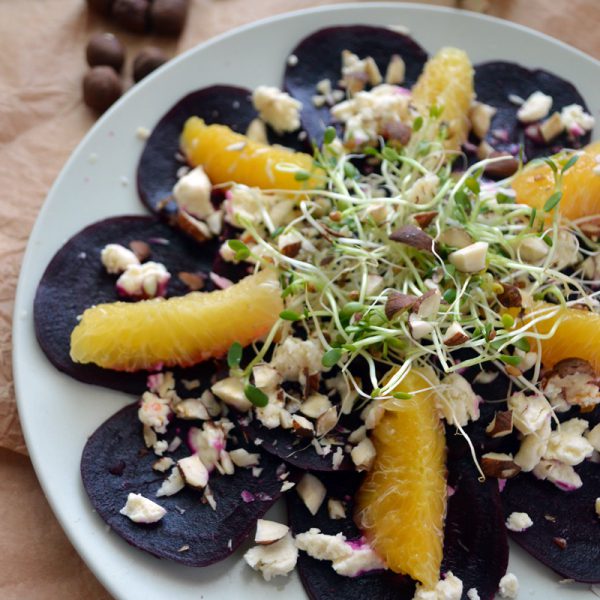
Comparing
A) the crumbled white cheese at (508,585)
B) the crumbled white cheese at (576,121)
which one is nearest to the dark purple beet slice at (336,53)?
the crumbled white cheese at (576,121)

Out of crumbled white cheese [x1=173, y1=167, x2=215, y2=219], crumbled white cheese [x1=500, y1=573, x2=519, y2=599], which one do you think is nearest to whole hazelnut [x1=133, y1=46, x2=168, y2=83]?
crumbled white cheese [x1=173, y1=167, x2=215, y2=219]

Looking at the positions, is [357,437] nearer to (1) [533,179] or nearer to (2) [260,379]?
(2) [260,379]

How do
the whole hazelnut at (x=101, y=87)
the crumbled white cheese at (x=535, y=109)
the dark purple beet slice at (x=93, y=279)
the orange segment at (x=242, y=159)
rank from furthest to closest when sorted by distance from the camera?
1. the whole hazelnut at (x=101, y=87)
2. the crumbled white cheese at (x=535, y=109)
3. the orange segment at (x=242, y=159)
4. the dark purple beet slice at (x=93, y=279)

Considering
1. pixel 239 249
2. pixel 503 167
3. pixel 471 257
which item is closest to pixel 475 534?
pixel 471 257

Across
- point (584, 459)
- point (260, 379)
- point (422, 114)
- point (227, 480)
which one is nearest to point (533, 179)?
point (422, 114)

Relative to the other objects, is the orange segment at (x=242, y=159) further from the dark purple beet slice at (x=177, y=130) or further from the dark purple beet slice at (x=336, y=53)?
the dark purple beet slice at (x=336, y=53)

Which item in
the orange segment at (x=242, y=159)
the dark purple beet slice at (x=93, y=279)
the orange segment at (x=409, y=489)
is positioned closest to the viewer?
the orange segment at (x=409, y=489)

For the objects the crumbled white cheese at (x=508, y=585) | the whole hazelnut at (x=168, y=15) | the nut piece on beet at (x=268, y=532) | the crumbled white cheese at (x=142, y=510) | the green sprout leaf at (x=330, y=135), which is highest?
the green sprout leaf at (x=330, y=135)

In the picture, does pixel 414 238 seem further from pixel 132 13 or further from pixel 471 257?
pixel 132 13
